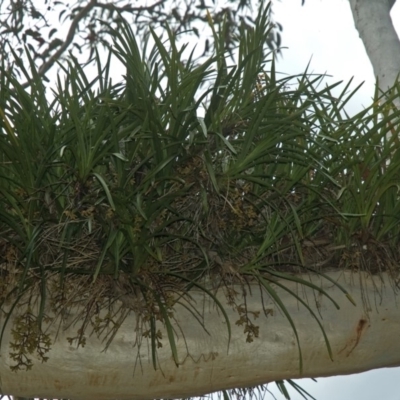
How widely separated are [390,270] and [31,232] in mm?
628

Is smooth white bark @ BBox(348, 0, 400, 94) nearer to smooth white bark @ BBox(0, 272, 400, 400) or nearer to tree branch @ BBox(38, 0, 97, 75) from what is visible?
smooth white bark @ BBox(0, 272, 400, 400)

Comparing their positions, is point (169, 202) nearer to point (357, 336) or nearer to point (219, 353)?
point (219, 353)

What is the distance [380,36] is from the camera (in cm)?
230

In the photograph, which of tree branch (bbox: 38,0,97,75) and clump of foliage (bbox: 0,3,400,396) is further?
tree branch (bbox: 38,0,97,75)

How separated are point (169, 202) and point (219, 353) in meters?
0.26

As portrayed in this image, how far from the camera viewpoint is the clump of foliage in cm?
128

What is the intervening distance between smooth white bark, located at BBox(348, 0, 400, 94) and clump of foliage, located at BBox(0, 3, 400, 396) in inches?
31.5

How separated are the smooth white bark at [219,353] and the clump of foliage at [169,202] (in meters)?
0.03

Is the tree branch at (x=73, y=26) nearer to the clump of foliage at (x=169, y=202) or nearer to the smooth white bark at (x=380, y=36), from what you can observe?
the smooth white bark at (x=380, y=36)

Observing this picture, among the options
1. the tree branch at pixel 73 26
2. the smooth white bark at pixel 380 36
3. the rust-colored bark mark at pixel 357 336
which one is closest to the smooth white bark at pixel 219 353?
the rust-colored bark mark at pixel 357 336

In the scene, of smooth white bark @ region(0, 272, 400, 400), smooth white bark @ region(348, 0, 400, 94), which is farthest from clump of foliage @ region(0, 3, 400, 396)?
smooth white bark @ region(348, 0, 400, 94)

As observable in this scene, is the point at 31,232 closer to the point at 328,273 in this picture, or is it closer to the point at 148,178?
the point at 148,178

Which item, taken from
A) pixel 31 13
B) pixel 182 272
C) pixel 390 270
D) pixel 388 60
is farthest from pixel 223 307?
pixel 31 13

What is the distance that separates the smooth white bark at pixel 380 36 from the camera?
7.21ft
